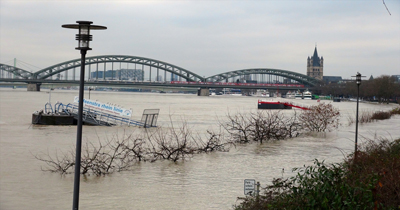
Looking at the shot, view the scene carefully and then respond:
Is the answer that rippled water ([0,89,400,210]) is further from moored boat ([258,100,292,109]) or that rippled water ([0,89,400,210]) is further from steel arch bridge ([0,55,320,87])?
steel arch bridge ([0,55,320,87])

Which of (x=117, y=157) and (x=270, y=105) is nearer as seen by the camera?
(x=117, y=157)

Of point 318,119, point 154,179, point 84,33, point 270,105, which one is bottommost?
point 154,179

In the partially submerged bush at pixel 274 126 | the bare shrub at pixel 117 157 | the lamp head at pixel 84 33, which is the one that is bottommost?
the bare shrub at pixel 117 157

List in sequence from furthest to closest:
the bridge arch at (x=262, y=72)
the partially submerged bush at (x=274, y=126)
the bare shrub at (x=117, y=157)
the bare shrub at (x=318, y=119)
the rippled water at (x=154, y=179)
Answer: the bridge arch at (x=262, y=72)
the bare shrub at (x=318, y=119)
the partially submerged bush at (x=274, y=126)
the bare shrub at (x=117, y=157)
the rippled water at (x=154, y=179)

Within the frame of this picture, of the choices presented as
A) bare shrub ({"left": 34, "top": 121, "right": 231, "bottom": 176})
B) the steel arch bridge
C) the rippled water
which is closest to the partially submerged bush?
the rippled water

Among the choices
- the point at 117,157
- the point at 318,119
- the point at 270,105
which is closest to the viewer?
the point at 117,157

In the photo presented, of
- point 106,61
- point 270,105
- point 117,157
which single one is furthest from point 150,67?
point 117,157

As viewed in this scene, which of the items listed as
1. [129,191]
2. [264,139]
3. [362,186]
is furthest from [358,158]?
[264,139]

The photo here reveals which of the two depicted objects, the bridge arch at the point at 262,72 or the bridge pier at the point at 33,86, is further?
the bridge arch at the point at 262,72

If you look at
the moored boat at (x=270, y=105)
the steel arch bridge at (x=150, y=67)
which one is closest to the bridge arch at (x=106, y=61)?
the steel arch bridge at (x=150, y=67)

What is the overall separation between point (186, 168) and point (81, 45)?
10.3 m

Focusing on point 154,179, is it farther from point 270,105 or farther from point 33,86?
point 33,86

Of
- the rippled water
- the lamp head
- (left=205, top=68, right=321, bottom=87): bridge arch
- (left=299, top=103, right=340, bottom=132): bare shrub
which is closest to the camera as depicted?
the lamp head

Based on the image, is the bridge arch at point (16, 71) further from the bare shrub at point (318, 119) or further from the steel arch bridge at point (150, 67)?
the bare shrub at point (318, 119)
